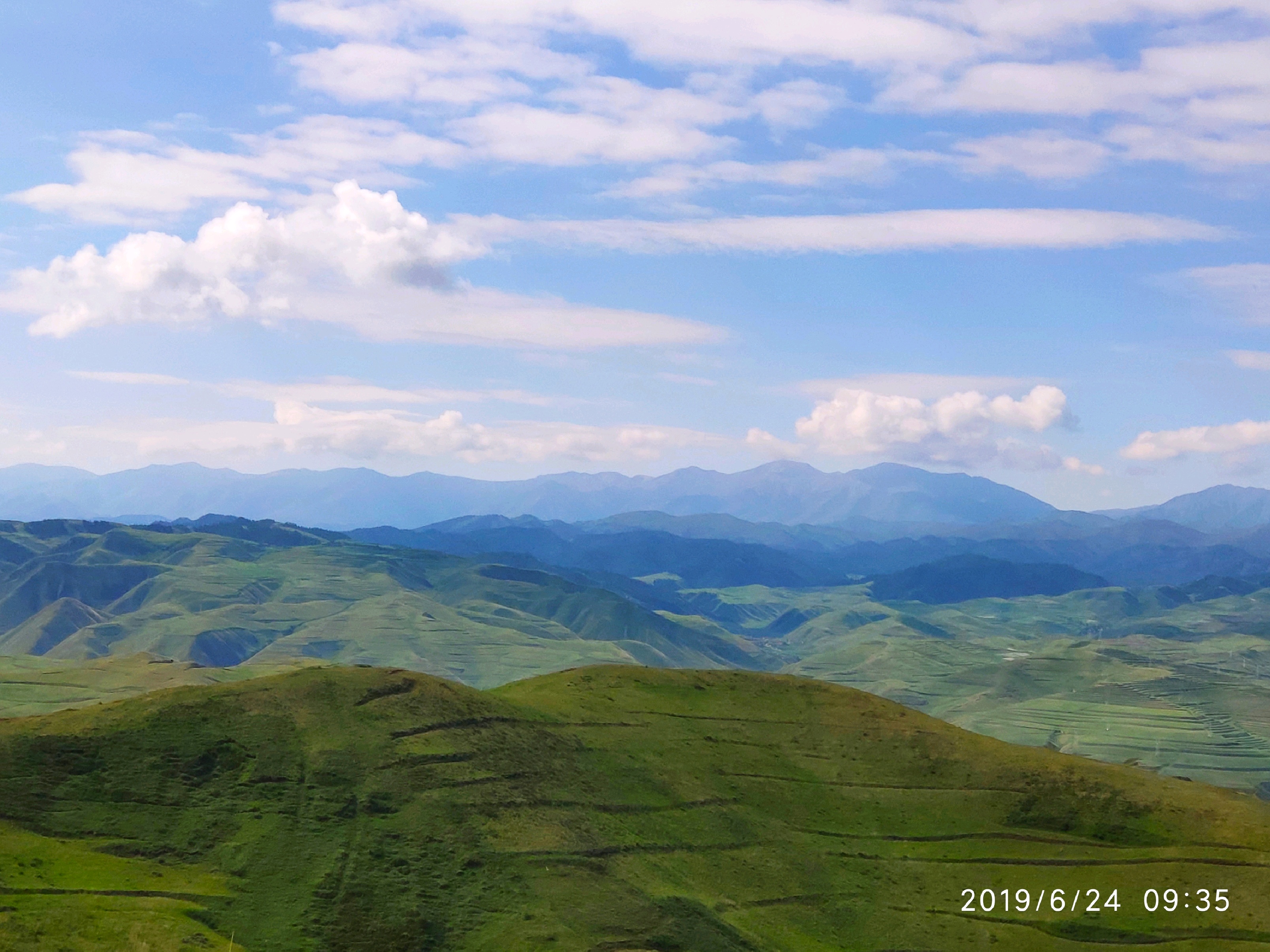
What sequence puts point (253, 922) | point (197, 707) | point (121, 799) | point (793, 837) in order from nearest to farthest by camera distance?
point (253, 922) < point (121, 799) < point (197, 707) < point (793, 837)

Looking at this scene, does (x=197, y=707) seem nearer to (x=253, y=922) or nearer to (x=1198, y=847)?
(x=253, y=922)

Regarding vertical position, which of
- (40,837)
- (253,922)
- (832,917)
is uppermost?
(40,837)

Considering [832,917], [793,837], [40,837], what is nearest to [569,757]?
[793,837]
